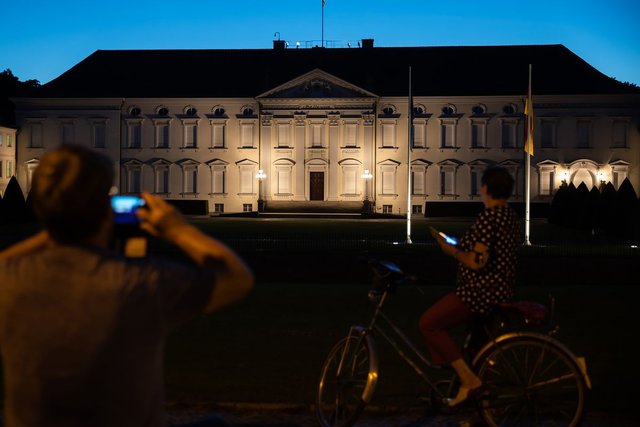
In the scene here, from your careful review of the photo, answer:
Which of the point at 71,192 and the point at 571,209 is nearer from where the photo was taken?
the point at 71,192

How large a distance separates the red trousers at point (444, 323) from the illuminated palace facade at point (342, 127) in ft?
168

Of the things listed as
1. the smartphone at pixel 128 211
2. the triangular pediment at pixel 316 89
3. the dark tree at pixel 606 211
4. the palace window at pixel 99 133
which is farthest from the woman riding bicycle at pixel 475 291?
the palace window at pixel 99 133

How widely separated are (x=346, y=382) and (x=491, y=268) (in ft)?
3.93

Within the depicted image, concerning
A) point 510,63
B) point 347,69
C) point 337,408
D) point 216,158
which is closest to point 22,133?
point 216,158

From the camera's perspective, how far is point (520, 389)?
5.16m

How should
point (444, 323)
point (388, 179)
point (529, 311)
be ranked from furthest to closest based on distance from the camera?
point (388, 179)
point (444, 323)
point (529, 311)

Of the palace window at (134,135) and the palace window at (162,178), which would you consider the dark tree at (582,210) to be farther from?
the palace window at (134,135)

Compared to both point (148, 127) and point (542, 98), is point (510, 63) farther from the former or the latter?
point (148, 127)

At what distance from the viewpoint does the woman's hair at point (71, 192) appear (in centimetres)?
217

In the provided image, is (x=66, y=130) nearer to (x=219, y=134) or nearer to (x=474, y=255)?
(x=219, y=134)

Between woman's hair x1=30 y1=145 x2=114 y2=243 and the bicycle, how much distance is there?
10.2 ft

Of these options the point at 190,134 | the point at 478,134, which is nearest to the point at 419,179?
the point at 478,134

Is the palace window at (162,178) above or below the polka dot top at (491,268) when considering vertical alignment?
above

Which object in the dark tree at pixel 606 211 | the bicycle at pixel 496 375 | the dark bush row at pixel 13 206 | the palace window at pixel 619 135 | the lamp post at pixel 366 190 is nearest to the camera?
the bicycle at pixel 496 375
